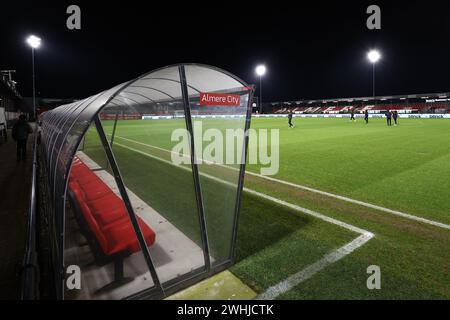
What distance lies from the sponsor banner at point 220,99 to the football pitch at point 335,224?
79.6 inches

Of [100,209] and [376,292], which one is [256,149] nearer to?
[100,209]

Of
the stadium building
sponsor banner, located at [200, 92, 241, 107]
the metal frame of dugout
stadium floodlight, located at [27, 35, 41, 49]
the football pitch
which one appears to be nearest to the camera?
the metal frame of dugout

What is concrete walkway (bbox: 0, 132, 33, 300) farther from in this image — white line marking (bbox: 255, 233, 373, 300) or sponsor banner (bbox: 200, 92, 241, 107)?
sponsor banner (bbox: 200, 92, 241, 107)

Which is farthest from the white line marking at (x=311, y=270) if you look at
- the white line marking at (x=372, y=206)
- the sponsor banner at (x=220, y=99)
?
the sponsor banner at (x=220, y=99)

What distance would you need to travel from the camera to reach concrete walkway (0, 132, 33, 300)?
3.71 m

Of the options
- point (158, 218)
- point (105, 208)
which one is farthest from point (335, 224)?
point (105, 208)

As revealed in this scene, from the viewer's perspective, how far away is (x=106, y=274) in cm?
371

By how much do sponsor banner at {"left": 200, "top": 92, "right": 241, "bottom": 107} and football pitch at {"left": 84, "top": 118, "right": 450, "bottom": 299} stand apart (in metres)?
2.02

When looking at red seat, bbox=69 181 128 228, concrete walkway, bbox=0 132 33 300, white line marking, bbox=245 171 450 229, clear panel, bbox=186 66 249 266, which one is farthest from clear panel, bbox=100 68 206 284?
white line marking, bbox=245 171 450 229

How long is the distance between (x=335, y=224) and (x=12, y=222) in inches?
238

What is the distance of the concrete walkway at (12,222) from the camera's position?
371 cm

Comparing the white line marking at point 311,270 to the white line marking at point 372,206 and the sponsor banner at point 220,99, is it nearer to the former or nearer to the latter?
the white line marking at point 372,206

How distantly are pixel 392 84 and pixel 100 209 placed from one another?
79832 millimetres
